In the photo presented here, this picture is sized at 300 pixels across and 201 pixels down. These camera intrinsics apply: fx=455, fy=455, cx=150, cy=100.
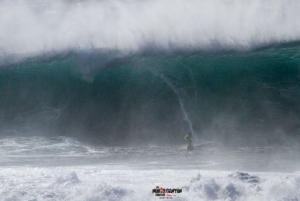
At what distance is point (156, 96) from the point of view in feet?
40.2

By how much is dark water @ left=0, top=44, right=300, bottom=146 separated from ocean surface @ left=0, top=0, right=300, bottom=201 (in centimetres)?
3

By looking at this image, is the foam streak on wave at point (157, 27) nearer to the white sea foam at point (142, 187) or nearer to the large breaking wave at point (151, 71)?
the large breaking wave at point (151, 71)

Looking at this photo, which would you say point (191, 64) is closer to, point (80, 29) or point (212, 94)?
point (212, 94)

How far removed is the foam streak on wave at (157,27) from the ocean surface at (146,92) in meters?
0.03

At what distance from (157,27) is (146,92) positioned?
2262mm

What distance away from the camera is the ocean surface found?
9752 millimetres

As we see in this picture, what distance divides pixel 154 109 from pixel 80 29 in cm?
369

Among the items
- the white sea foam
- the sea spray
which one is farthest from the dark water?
the white sea foam

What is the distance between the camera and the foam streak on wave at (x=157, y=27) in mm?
13398

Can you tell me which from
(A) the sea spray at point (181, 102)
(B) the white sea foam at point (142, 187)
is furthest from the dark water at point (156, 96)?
(B) the white sea foam at point (142, 187)

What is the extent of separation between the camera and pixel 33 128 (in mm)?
11820

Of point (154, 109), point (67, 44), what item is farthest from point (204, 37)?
point (67, 44)

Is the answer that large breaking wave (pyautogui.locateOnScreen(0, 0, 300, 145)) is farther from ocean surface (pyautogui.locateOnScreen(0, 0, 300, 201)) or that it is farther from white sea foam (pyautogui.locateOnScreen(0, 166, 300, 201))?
white sea foam (pyautogui.locateOnScreen(0, 166, 300, 201))

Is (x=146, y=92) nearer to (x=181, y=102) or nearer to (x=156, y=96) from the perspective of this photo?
(x=156, y=96)
